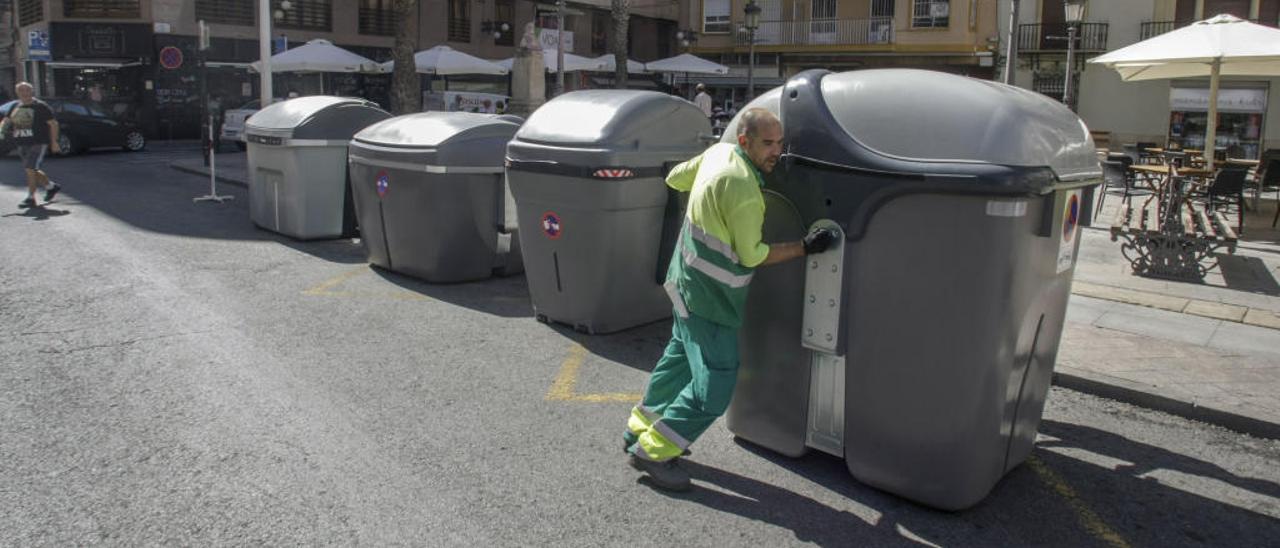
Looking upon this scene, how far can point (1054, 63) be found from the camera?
106 ft

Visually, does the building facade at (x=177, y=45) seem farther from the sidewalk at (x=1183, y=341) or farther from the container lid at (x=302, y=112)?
the sidewalk at (x=1183, y=341)

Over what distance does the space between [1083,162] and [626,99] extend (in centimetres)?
317

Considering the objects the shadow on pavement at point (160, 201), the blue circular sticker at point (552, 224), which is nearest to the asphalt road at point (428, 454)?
the blue circular sticker at point (552, 224)

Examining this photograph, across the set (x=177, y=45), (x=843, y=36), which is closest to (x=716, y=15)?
(x=843, y=36)

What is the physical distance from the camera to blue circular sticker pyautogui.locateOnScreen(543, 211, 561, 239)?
21.2 feet

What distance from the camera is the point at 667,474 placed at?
13.2ft

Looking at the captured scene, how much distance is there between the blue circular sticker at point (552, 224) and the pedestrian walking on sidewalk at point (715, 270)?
243 centimetres

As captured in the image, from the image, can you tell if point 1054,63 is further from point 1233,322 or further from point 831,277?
point 831,277

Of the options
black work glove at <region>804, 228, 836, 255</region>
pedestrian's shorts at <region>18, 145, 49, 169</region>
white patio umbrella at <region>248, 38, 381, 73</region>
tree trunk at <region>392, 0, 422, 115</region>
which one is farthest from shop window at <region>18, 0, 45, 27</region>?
black work glove at <region>804, 228, 836, 255</region>

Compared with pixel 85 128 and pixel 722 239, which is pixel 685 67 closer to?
pixel 85 128

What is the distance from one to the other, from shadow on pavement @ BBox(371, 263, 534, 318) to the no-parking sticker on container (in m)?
4.03

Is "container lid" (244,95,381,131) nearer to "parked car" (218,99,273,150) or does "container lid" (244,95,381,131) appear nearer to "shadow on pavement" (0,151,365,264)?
"shadow on pavement" (0,151,365,264)

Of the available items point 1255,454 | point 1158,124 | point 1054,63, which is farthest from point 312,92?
point 1255,454

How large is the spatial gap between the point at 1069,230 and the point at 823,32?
35177 mm
